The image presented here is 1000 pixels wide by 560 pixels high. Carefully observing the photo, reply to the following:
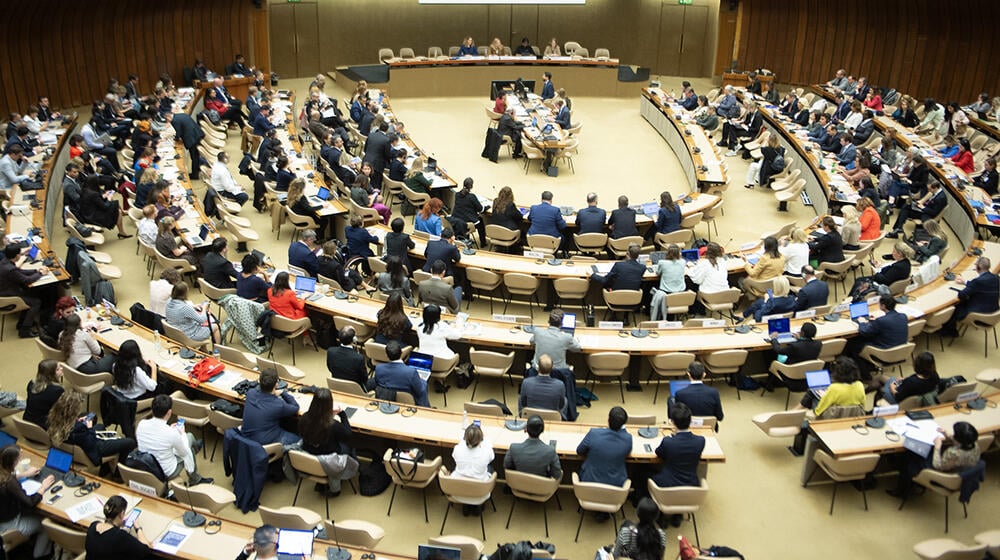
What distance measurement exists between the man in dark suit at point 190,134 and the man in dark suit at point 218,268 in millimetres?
6912

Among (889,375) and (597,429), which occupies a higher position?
(597,429)

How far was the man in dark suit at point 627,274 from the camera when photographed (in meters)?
11.8

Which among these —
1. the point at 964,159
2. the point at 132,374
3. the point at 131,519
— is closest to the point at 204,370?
the point at 132,374

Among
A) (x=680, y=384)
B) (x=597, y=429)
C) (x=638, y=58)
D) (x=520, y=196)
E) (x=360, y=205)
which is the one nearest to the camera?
(x=597, y=429)

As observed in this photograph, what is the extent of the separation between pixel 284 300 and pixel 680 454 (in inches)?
221

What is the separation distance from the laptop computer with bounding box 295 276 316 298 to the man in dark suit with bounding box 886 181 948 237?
10.6 m

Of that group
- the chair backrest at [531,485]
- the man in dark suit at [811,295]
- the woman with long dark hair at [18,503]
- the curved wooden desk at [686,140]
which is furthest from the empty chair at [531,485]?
the curved wooden desk at [686,140]

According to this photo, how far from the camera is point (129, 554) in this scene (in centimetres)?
668

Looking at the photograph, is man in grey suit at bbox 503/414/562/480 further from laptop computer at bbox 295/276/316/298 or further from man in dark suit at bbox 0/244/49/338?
man in dark suit at bbox 0/244/49/338

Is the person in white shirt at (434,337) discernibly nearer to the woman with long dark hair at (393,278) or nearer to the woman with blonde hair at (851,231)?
the woman with long dark hair at (393,278)

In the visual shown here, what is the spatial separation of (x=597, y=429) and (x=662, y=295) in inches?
158

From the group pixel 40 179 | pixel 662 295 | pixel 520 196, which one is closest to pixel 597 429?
pixel 662 295

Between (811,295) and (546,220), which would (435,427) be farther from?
(546,220)

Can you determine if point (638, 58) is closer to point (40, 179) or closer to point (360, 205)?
point (360, 205)
